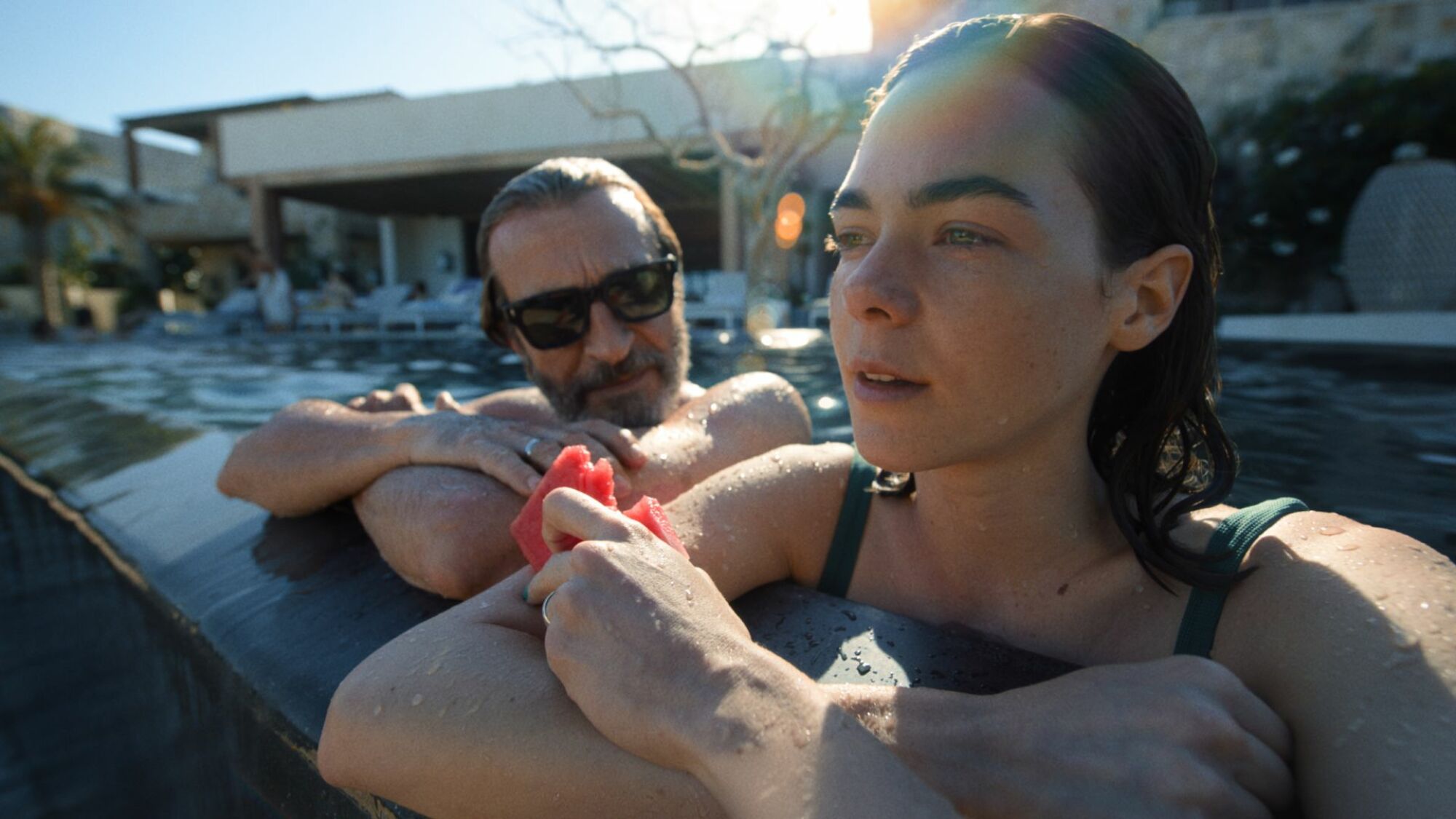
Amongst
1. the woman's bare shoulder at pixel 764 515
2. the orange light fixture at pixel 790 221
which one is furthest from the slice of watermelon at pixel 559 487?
the orange light fixture at pixel 790 221

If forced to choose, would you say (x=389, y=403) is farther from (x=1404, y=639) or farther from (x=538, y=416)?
(x=1404, y=639)

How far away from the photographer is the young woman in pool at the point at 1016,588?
0.80m

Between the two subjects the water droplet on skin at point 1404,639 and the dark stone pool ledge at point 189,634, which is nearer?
the water droplet on skin at point 1404,639

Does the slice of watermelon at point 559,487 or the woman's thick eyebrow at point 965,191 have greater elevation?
Answer: the woman's thick eyebrow at point 965,191

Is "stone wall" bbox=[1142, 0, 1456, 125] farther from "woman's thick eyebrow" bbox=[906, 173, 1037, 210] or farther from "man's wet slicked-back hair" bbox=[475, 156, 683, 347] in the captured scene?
"woman's thick eyebrow" bbox=[906, 173, 1037, 210]

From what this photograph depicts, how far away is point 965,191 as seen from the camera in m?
1.00

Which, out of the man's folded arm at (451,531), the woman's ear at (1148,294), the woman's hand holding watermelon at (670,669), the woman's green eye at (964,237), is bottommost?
the man's folded arm at (451,531)

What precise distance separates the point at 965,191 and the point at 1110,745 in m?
0.66

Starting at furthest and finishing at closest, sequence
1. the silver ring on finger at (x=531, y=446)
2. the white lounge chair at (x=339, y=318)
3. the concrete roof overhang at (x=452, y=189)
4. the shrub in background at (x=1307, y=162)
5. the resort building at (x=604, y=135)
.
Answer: the concrete roof overhang at (x=452, y=189) → the white lounge chair at (x=339, y=318) → the resort building at (x=604, y=135) → the shrub in background at (x=1307, y=162) → the silver ring on finger at (x=531, y=446)

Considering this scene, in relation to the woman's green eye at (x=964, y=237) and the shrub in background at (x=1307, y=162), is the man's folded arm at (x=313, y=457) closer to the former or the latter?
the woman's green eye at (x=964, y=237)

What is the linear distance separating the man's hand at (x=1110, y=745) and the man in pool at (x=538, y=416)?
0.97m

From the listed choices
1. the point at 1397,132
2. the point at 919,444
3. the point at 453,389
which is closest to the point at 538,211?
the point at 919,444

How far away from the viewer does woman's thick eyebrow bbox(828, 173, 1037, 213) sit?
100 centimetres

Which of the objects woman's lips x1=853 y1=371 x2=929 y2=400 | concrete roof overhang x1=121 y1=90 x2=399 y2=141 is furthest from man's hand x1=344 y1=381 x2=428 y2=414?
concrete roof overhang x1=121 y1=90 x2=399 y2=141
